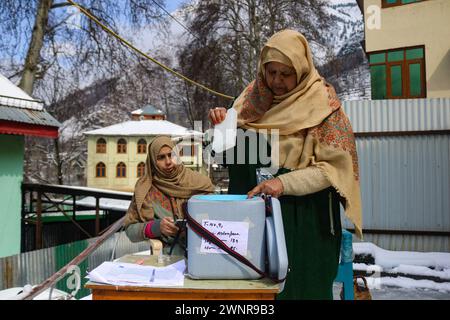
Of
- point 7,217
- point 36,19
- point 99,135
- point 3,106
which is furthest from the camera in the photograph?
point 99,135

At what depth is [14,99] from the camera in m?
6.72

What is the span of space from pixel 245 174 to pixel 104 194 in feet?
26.3

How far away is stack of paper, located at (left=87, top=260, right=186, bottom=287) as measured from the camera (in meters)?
1.35

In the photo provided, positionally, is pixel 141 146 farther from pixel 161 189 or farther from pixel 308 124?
pixel 308 124

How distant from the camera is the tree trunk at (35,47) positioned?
10831 millimetres

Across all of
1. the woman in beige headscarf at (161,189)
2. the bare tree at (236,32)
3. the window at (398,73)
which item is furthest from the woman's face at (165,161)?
the bare tree at (236,32)

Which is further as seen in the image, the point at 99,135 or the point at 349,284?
the point at 99,135

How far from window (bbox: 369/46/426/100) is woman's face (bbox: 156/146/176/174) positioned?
35.1 ft

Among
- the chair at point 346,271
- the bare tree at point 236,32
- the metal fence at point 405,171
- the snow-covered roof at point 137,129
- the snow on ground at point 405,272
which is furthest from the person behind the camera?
the snow-covered roof at point 137,129

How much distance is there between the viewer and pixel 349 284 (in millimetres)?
2422

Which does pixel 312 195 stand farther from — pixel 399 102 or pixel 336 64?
pixel 336 64

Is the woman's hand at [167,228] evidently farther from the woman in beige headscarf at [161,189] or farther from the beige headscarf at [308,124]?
the beige headscarf at [308,124]

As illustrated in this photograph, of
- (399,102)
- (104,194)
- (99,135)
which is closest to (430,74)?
(399,102)

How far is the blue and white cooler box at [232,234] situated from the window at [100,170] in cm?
3252
